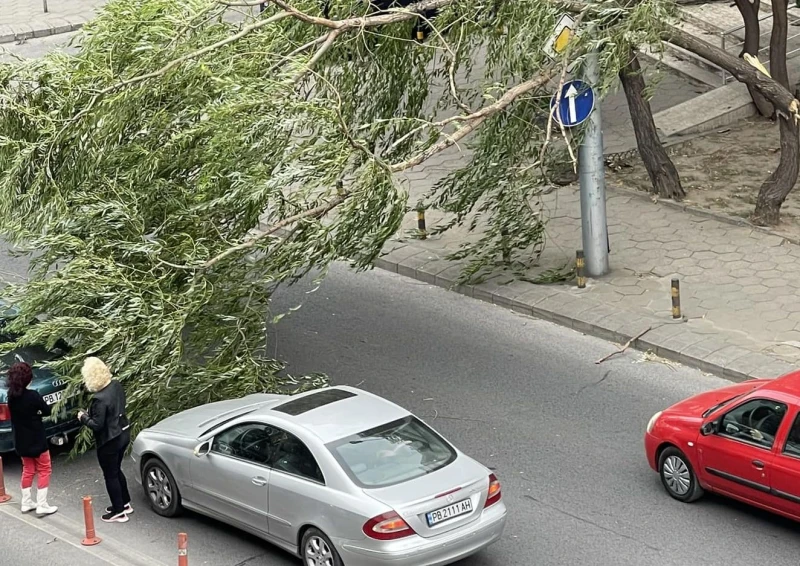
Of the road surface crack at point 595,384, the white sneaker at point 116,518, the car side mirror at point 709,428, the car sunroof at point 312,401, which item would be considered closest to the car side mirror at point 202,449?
the car sunroof at point 312,401

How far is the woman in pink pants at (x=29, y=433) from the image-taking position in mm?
10461

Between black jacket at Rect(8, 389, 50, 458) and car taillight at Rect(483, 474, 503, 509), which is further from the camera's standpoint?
black jacket at Rect(8, 389, 50, 458)

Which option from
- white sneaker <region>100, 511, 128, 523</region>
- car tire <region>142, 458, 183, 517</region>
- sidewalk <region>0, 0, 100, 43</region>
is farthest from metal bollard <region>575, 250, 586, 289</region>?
sidewalk <region>0, 0, 100, 43</region>

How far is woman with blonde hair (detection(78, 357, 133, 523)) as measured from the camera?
1027 cm

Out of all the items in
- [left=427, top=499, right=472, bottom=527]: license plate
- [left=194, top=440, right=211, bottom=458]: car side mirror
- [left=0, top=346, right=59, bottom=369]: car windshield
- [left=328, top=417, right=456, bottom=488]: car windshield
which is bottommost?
[left=427, top=499, right=472, bottom=527]: license plate

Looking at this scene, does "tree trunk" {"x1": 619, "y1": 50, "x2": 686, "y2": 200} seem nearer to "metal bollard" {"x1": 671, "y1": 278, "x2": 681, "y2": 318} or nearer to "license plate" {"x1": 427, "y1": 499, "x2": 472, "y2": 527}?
"metal bollard" {"x1": 671, "y1": 278, "x2": 681, "y2": 318}

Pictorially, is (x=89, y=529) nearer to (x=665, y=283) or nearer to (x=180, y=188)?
(x=180, y=188)

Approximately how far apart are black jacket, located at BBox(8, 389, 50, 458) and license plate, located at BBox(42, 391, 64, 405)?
110 cm

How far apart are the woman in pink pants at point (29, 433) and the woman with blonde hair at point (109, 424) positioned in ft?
1.66

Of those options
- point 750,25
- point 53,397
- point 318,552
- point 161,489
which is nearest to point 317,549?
point 318,552

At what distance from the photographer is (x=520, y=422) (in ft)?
40.1

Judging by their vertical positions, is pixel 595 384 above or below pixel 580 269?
below

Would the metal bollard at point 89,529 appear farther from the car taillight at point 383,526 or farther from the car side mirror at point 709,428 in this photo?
the car side mirror at point 709,428

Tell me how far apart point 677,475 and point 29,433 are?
5.87 metres
